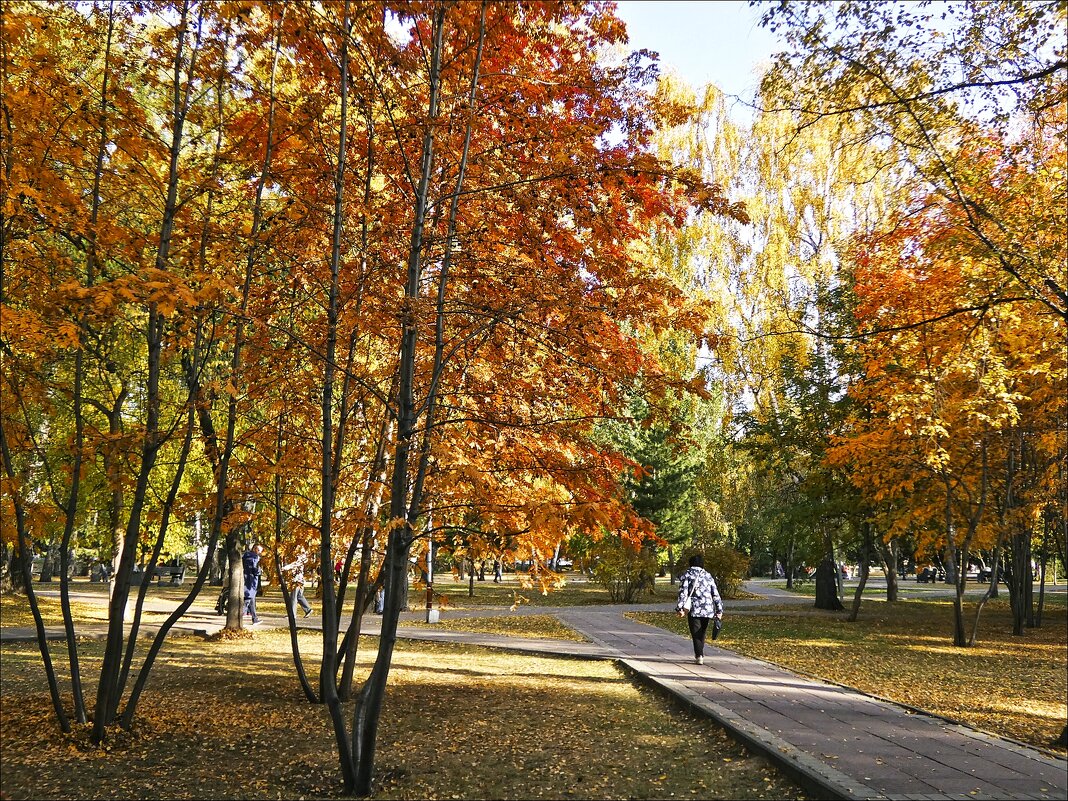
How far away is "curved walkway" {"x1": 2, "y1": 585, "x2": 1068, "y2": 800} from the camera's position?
523 centimetres

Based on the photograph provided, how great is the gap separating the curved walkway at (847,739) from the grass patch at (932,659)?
709 mm

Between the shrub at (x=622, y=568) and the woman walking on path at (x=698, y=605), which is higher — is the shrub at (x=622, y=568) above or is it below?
below

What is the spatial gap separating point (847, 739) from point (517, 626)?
41.2 ft

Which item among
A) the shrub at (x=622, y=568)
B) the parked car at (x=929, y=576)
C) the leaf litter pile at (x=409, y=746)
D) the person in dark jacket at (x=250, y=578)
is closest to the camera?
the leaf litter pile at (x=409, y=746)

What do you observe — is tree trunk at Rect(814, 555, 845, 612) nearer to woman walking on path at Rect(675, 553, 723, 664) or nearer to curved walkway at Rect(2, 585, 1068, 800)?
curved walkway at Rect(2, 585, 1068, 800)

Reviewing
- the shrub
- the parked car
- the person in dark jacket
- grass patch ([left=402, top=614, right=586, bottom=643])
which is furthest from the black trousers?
the parked car

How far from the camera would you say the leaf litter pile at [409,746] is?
565 centimetres

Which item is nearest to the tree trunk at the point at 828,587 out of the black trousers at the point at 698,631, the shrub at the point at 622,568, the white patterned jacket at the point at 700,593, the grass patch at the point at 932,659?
the grass patch at the point at 932,659

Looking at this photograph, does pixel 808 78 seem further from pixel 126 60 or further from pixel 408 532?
pixel 126 60

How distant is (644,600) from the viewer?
28.9 m

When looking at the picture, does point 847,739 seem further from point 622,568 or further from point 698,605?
point 622,568

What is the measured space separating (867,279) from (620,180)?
10.4m

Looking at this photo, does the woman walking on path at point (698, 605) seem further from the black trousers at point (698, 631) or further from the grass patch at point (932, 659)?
the grass patch at point (932, 659)

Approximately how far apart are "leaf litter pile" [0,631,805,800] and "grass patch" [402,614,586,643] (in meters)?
6.00
